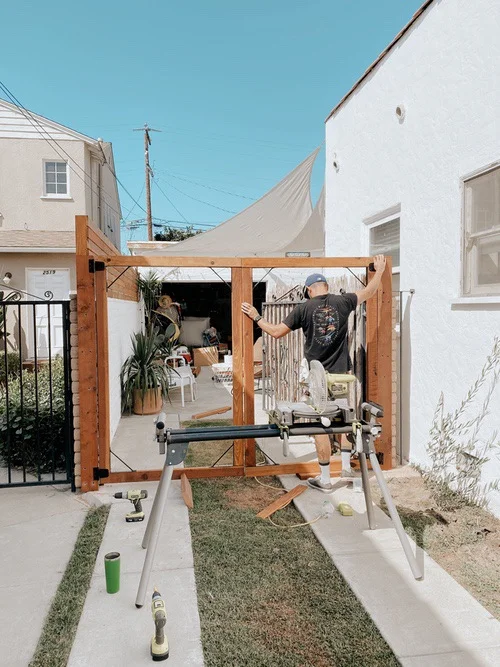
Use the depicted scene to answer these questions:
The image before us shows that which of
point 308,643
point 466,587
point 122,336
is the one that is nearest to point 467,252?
point 466,587

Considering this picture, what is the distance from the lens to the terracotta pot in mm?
7891

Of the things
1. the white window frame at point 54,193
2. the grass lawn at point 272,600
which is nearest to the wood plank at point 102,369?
the grass lawn at point 272,600

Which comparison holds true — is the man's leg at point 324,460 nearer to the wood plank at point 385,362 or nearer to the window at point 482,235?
the wood plank at point 385,362

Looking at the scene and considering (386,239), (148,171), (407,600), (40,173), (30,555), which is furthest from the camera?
(148,171)

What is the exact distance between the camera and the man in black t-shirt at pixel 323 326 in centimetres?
434

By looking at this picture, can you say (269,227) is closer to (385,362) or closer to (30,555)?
(385,362)

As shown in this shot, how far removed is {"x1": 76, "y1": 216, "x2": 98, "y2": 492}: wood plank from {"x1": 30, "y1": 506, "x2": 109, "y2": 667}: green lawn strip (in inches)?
26.4

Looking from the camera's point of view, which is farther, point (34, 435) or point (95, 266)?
point (34, 435)

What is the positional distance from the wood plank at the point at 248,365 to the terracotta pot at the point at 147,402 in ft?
10.9

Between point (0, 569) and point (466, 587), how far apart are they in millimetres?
2817

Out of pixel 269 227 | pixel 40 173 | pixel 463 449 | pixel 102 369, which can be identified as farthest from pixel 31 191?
pixel 463 449

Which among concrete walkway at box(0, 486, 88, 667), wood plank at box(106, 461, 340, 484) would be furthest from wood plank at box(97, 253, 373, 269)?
concrete walkway at box(0, 486, 88, 667)

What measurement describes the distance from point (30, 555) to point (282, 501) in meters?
1.90

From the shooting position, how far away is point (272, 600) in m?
→ 2.82
